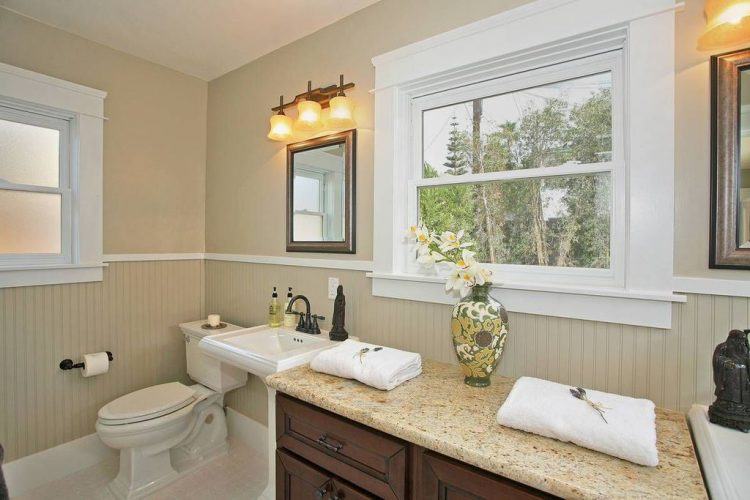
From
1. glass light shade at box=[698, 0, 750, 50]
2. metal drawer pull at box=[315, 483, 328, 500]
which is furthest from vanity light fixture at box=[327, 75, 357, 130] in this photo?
metal drawer pull at box=[315, 483, 328, 500]

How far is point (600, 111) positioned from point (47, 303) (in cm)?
297

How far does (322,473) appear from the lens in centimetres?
130

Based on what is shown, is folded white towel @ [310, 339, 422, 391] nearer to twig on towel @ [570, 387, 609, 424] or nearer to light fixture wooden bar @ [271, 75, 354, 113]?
twig on towel @ [570, 387, 609, 424]

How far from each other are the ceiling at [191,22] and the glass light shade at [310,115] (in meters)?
0.48

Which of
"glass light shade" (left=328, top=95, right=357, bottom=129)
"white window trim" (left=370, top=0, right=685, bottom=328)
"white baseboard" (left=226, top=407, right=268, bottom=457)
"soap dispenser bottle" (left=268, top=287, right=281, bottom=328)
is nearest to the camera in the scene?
"white window trim" (left=370, top=0, right=685, bottom=328)

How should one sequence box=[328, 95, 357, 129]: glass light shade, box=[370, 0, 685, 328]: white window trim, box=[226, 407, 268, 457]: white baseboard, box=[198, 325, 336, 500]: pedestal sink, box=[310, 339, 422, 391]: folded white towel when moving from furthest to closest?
box=[226, 407, 268, 457]: white baseboard
box=[328, 95, 357, 129]: glass light shade
box=[198, 325, 336, 500]: pedestal sink
box=[310, 339, 422, 391]: folded white towel
box=[370, 0, 685, 328]: white window trim

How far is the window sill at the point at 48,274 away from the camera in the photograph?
203 centimetres

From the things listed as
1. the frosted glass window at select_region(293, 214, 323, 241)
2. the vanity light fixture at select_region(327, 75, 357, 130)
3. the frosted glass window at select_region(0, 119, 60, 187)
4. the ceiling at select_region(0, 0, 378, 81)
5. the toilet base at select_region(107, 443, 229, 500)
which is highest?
the ceiling at select_region(0, 0, 378, 81)

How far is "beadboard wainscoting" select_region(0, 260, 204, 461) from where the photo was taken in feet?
6.77

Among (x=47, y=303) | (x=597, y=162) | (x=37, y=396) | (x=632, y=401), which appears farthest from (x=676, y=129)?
(x=37, y=396)

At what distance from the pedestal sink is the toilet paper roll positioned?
834mm

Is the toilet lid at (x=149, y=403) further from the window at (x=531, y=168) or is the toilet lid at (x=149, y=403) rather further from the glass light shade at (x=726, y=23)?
the glass light shade at (x=726, y=23)

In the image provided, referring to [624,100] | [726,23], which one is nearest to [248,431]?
[624,100]

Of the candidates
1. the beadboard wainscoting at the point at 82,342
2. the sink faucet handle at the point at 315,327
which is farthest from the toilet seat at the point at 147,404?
the sink faucet handle at the point at 315,327
